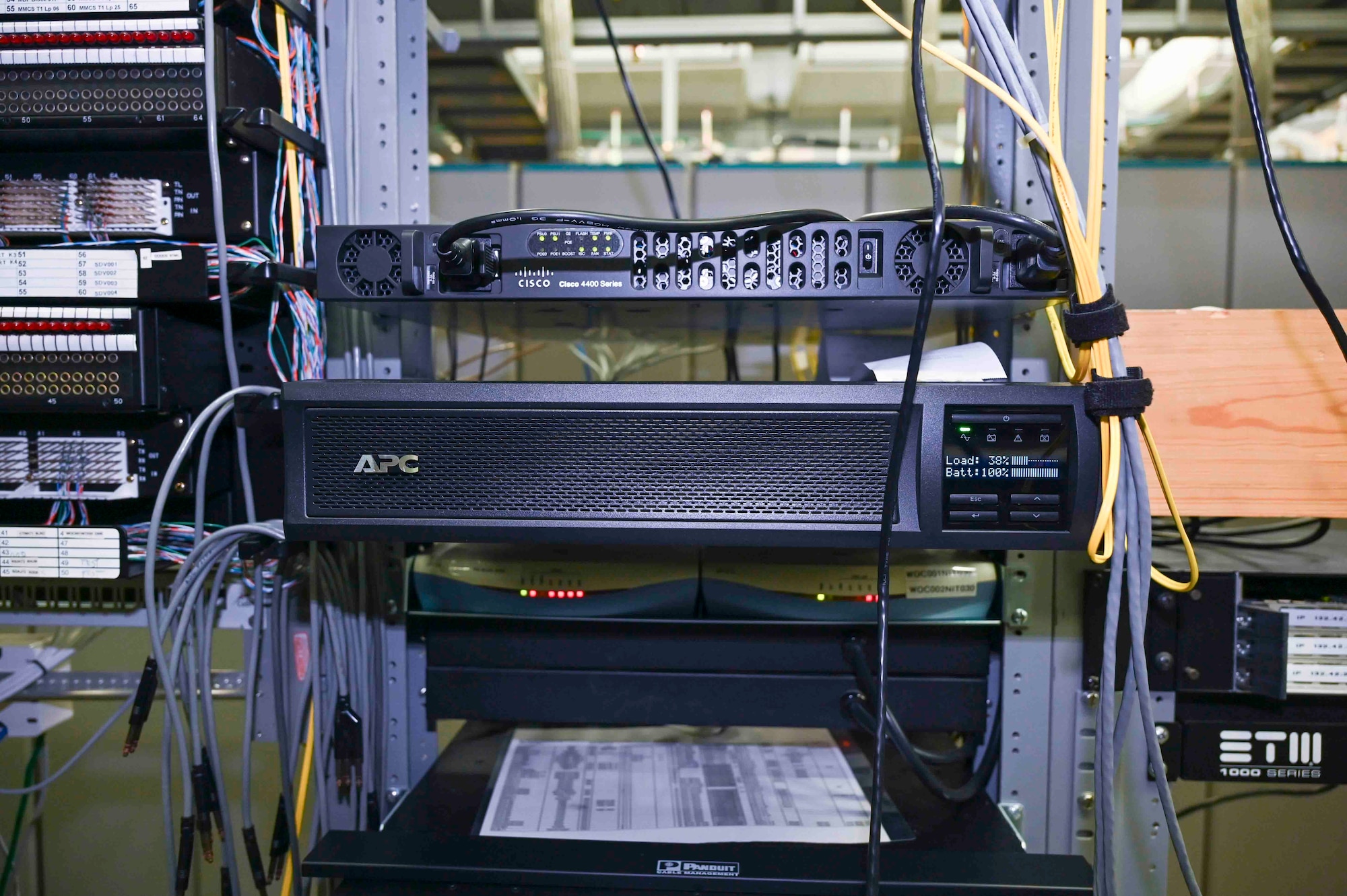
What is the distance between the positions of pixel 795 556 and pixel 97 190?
31.5 inches

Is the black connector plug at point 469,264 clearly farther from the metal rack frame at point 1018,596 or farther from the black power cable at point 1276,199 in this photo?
the black power cable at point 1276,199

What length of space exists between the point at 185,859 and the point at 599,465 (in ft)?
1.76

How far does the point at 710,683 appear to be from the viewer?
0.68 m

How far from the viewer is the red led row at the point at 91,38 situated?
63 centimetres

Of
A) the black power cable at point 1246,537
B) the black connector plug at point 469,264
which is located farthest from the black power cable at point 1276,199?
the black connector plug at point 469,264

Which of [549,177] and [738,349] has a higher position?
[549,177]

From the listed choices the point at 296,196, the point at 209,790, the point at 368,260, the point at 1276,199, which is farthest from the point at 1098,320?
the point at 209,790

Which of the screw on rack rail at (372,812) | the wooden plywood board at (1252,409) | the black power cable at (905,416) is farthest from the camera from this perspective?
the screw on rack rail at (372,812)

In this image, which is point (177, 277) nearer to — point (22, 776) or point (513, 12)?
point (22, 776)

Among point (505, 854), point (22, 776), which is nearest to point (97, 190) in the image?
point (505, 854)

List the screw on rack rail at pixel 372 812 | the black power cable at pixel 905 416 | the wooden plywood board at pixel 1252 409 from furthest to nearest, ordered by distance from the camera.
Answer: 1. the screw on rack rail at pixel 372 812
2. the wooden plywood board at pixel 1252 409
3. the black power cable at pixel 905 416

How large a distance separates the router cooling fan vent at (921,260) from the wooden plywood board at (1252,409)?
7.6 inches

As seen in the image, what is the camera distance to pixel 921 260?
0.52 meters

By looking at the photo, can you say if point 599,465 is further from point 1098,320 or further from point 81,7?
point 81,7
